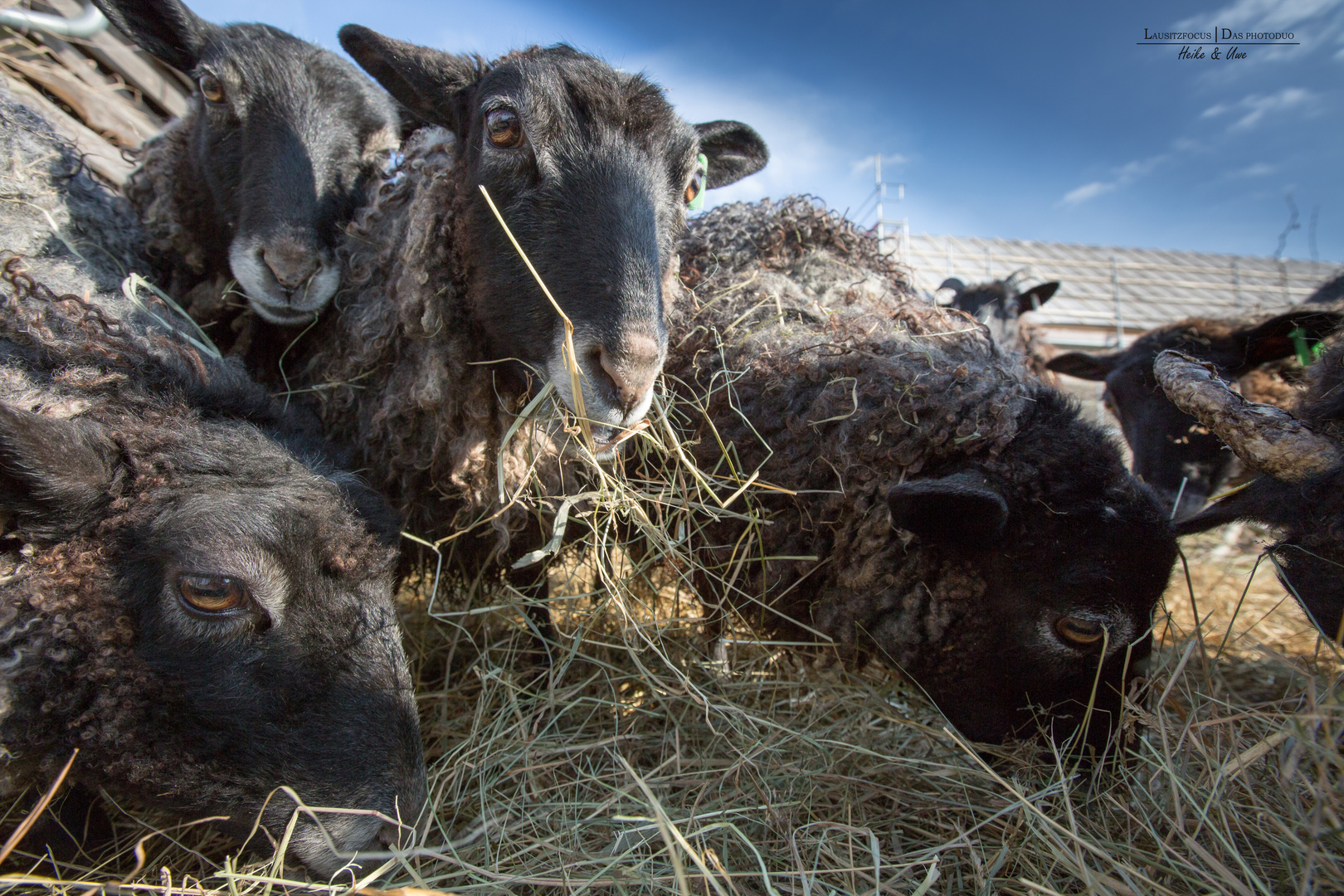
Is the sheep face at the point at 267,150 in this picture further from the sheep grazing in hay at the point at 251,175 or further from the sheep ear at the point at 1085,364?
the sheep ear at the point at 1085,364

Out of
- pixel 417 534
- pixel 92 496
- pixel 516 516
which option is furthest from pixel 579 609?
pixel 92 496

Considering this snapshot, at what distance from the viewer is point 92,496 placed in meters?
1.88

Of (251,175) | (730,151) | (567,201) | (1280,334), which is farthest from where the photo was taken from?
(1280,334)

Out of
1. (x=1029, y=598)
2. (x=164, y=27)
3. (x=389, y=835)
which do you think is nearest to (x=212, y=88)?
(x=164, y=27)

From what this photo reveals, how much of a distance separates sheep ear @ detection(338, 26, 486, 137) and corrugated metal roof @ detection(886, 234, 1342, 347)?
Result: 10810 millimetres

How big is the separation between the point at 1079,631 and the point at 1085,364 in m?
4.57

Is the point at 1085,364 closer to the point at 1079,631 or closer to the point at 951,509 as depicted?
the point at 1079,631

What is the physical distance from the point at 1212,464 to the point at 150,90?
9255 millimetres

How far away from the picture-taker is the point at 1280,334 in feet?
14.6

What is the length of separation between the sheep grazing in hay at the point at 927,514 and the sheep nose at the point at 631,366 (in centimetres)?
55

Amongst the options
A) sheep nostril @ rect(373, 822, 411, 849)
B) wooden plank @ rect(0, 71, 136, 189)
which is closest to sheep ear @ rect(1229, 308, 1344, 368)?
sheep nostril @ rect(373, 822, 411, 849)

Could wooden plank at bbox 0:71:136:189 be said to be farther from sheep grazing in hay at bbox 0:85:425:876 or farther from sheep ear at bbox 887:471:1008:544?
sheep ear at bbox 887:471:1008:544

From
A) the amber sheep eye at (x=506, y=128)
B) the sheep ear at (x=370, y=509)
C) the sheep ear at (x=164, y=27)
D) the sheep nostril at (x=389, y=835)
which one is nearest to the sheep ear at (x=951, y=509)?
the sheep ear at (x=370, y=509)

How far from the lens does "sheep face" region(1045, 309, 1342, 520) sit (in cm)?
460
